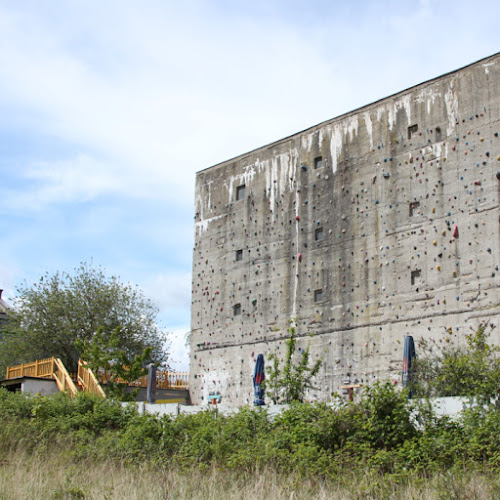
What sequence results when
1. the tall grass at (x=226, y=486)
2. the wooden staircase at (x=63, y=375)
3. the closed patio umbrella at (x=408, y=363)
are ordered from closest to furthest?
the tall grass at (x=226, y=486) → the closed patio umbrella at (x=408, y=363) → the wooden staircase at (x=63, y=375)

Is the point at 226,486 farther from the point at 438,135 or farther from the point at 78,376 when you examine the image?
the point at 78,376

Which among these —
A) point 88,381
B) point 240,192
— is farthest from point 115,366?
point 240,192

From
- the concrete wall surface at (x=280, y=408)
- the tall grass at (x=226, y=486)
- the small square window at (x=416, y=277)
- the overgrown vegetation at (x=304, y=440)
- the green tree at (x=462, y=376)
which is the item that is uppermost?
the small square window at (x=416, y=277)

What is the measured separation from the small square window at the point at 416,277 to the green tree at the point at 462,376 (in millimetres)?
2744

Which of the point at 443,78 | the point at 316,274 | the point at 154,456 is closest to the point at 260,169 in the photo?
the point at 316,274

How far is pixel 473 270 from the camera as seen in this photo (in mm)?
20312

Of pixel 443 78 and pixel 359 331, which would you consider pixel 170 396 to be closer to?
pixel 359 331

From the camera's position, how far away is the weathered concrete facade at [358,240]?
20.8 m

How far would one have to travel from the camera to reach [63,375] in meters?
25.7

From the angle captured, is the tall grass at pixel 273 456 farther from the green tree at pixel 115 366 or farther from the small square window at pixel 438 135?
the small square window at pixel 438 135

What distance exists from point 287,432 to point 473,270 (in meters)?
8.63

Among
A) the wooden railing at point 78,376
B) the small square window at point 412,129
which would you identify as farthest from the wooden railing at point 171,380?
the small square window at point 412,129

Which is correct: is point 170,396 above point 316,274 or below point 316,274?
below

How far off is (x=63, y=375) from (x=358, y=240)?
11.6m
